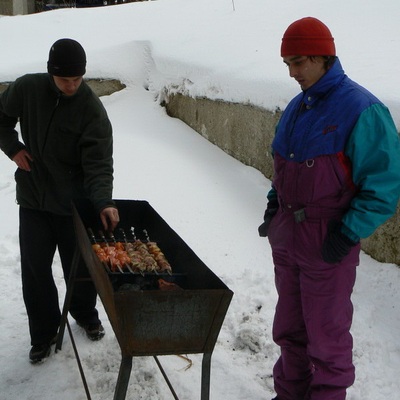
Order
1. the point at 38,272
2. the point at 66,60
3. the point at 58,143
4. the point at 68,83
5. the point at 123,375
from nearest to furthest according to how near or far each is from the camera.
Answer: the point at 123,375, the point at 66,60, the point at 68,83, the point at 58,143, the point at 38,272

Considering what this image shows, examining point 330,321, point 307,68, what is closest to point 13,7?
point 307,68

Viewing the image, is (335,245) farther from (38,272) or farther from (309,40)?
(38,272)

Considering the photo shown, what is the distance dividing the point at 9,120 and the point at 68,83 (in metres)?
0.62

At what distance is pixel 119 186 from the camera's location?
6223 mm

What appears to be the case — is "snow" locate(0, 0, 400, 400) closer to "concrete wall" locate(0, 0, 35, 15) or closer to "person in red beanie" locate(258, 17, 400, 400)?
"person in red beanie" locate(258, 17, 400, 400)

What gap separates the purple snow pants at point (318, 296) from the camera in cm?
273

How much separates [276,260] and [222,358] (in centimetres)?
111

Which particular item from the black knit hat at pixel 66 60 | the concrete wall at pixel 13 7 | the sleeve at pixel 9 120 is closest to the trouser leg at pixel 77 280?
the sleeve at pixel 9 120

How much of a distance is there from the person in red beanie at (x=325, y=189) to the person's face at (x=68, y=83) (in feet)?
3.83

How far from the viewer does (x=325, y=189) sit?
8.61 feet

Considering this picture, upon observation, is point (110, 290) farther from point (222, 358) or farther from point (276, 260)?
point (222, 358)

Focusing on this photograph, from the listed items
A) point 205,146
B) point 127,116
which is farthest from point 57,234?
point 127,116

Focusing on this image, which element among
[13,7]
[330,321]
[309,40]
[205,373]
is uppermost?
[309,40]

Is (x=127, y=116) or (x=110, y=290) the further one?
(x=127, y=116)
